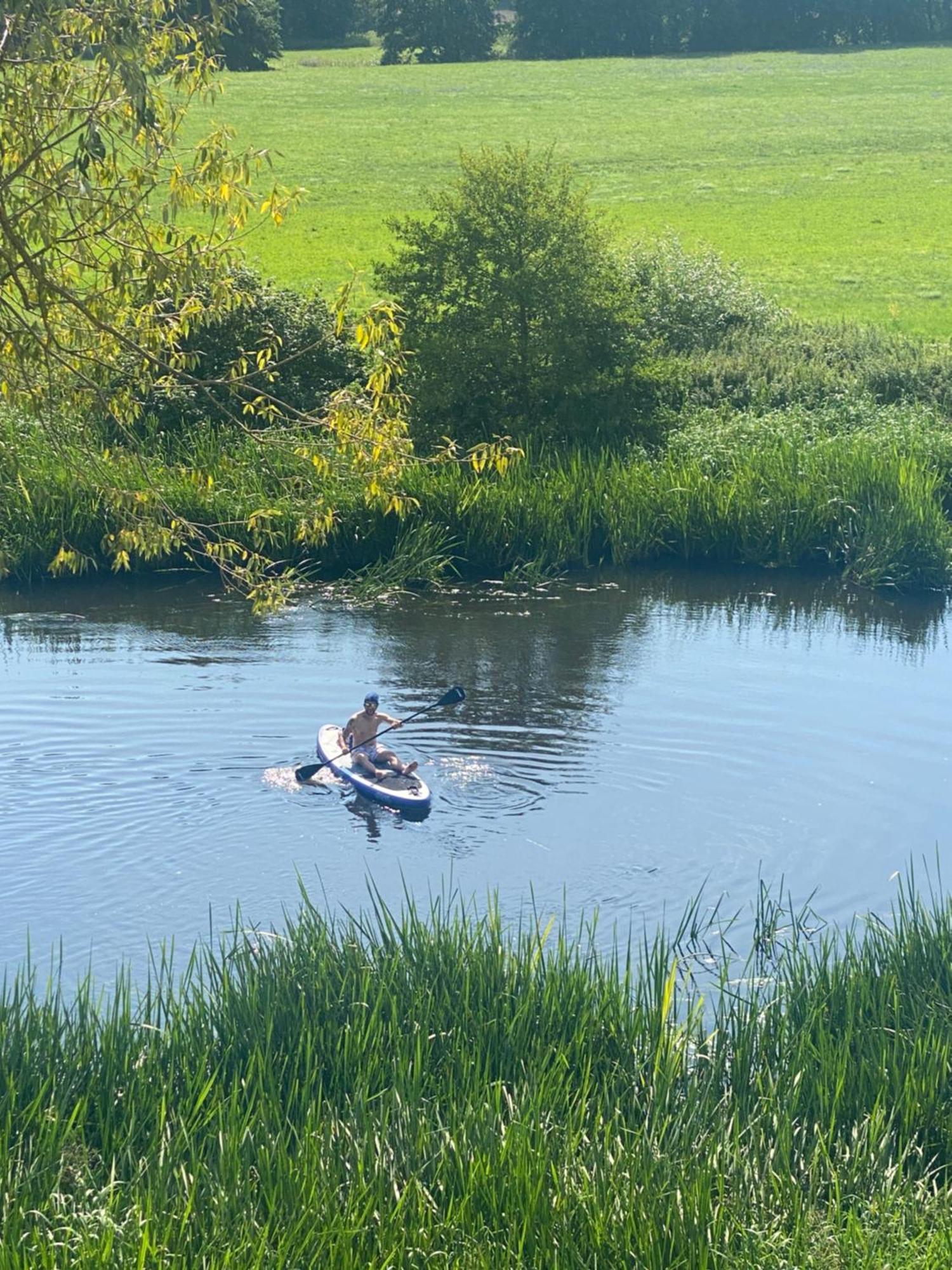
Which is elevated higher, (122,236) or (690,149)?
(690,149)

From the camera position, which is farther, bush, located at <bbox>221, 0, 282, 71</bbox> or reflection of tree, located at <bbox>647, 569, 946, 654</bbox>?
bush, located at <bbox>221, 0, 282, 71</bbox>

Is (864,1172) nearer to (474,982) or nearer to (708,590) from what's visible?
(474,982)

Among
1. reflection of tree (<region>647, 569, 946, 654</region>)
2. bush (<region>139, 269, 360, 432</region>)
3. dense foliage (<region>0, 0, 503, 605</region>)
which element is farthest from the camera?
bush (<region>139, 269, 360, 432</region>)

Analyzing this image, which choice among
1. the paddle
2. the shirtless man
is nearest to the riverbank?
the paddle

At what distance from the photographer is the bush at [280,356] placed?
87.1ft

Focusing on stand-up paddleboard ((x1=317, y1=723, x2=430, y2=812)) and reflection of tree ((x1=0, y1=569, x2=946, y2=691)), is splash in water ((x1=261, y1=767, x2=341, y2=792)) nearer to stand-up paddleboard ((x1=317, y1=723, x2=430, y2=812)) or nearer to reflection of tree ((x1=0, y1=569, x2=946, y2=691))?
stand-up paddleboard ((x1=317, y1=723, x2=430, y2=812))

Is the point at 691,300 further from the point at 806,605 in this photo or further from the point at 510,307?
the point at 806,605

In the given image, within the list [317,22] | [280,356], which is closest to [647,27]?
[317,22]

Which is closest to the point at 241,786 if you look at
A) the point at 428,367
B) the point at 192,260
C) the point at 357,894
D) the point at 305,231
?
the point at 357,894

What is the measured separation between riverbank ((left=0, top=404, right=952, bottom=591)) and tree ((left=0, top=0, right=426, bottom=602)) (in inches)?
348

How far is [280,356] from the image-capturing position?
27.4 metres

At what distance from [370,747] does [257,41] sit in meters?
62.2

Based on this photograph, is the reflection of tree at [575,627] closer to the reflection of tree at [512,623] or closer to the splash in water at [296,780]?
the reflection of tree at [512,623]

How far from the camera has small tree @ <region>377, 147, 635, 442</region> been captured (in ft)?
80.9
